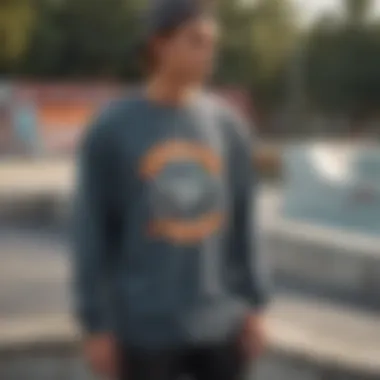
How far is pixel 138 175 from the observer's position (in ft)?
6.33

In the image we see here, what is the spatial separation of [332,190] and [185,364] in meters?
6.58

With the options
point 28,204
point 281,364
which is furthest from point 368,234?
point 281,364

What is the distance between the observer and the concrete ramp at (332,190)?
322 inches

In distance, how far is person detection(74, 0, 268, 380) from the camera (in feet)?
6.34

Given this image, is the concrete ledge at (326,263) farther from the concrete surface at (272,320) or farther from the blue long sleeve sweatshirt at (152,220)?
the blue long sleeve sweatshirt at (152,220)

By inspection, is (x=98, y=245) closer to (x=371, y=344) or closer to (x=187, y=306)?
(x=187, y=306)

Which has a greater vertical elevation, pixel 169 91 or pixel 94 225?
pixel 169 91

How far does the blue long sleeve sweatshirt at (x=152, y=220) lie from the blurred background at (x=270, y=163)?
24cm

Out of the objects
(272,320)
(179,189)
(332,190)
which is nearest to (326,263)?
(272,320)

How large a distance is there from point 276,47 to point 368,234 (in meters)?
21.6

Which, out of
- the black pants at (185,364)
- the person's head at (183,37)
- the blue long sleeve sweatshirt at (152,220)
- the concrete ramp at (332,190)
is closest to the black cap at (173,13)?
the person's head at (183,37)

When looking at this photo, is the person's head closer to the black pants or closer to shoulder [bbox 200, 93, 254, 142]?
shoulder [bbox 200, 93, 254, 142]

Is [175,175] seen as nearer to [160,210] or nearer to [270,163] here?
[160,210]

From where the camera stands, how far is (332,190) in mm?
8492
